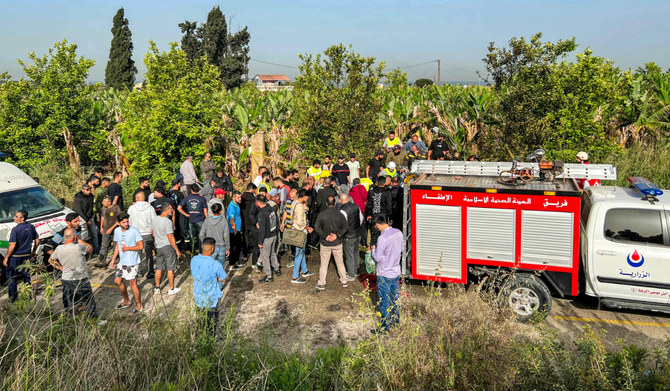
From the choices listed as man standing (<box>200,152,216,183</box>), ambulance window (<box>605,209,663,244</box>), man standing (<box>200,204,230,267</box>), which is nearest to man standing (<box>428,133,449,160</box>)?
man standing (<box>200,152,216,183</box>)

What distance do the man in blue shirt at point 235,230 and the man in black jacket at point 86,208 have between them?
3337 mm

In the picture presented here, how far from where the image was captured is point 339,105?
13.6 metres

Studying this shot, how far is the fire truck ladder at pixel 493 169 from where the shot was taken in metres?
8.08

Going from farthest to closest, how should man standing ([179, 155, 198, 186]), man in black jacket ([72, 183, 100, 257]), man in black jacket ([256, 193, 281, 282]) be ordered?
man standing ([179, 155, 198, 186])
man in black jacket ([72, 183, 100, 257])
man in black jacket ([256, 193, 281, 282])

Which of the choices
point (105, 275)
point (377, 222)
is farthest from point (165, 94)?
point (377, 222)

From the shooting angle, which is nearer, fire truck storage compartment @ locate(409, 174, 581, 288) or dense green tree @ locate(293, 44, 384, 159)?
fire truck storage compartment @ locate(409, 174, 581, 288)

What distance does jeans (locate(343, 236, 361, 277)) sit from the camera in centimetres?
930

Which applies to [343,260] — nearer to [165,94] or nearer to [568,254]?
[568,254]

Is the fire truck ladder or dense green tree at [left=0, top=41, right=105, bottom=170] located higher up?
dense green tree at [left=0, top=41, right=105, bottom=170]

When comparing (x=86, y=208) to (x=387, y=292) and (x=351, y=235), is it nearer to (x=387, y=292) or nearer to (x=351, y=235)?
(x=351, y=235)

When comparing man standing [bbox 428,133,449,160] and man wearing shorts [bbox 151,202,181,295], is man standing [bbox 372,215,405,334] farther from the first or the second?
man standing [bbox 428,133,449,160]

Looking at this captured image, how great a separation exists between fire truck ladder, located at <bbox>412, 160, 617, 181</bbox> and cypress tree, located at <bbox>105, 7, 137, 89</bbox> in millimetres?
51856

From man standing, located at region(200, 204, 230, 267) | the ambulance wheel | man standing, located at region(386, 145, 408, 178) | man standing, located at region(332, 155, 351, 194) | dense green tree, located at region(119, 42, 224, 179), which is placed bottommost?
the ambulance wheel

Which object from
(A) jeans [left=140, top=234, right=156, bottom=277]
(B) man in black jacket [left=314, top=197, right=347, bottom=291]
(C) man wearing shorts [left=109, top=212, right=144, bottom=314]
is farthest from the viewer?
(A) jeans [left=140, top=234, right=156, bottom=277]
